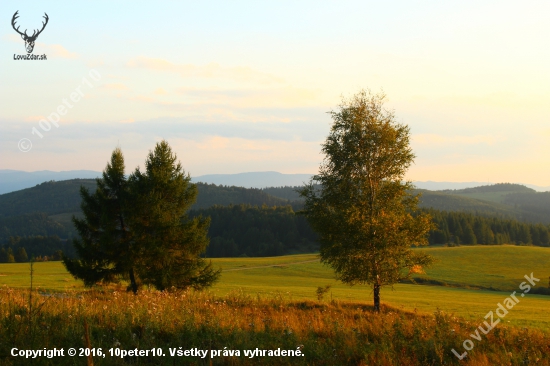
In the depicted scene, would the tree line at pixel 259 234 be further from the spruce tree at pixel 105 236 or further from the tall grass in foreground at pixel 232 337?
the tall grass in foreground at pixel 232 337

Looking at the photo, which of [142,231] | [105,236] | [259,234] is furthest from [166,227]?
[259,234]

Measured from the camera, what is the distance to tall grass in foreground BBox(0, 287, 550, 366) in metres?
8.30

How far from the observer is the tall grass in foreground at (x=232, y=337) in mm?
8297

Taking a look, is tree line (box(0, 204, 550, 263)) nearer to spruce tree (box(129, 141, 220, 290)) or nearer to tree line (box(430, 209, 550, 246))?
tree line (box(430, 209, 550, 246))

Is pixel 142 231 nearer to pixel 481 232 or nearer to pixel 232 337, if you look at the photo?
pixel 232 337

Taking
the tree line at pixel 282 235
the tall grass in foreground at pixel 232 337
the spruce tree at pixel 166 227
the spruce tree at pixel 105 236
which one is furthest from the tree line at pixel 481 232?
the tall grass in foreground at pixel 232 337

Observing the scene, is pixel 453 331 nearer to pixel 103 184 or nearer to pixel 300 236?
pixel 103 184

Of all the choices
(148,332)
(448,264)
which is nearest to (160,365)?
(148,332)

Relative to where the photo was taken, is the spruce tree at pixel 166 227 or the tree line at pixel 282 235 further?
the tree line at pixel 282 235

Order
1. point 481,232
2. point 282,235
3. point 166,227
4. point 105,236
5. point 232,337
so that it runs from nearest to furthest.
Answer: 1. point 232,337
2. point 105,236
3. point 166,227
4. point 481,232
5. point 282,235

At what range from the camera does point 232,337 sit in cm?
942

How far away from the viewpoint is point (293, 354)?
8.80 metres

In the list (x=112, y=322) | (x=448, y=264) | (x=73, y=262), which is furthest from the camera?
(x=448, y=264)

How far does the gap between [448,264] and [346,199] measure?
55.0 m
